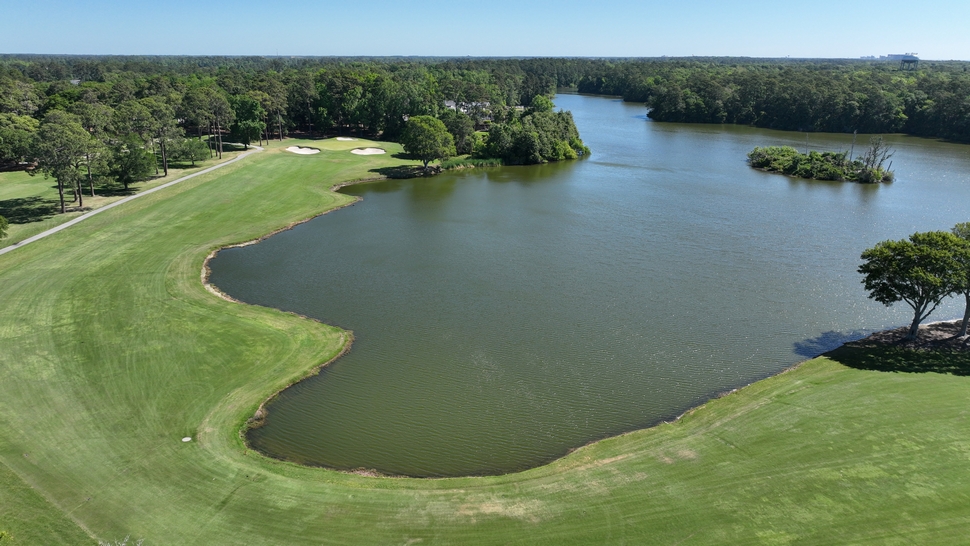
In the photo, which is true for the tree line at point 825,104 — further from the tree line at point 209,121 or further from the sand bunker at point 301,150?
the sand bunker at point 301,150

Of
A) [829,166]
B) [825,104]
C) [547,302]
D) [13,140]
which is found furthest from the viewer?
[825,104]

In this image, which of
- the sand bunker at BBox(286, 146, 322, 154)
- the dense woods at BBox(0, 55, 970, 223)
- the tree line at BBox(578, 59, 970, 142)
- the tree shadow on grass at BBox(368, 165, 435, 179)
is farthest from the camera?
the tree line at BBox(578, 59, 970, 142)

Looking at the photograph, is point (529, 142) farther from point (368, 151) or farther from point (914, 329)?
point (914, 329)

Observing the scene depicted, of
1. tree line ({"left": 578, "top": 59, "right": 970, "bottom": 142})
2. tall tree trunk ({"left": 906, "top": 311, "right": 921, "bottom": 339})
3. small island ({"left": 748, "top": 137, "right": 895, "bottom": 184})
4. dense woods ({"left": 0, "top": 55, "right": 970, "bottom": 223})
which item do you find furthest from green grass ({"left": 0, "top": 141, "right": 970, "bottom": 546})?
tree line ({"left": 578, "top": 59, "right": 970, "bottom": 142})

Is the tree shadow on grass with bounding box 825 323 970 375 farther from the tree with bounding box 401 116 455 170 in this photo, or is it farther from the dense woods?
the tree with bounding box 401 116 455 170

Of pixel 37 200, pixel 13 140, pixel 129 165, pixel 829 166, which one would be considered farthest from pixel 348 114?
pixel 829 166

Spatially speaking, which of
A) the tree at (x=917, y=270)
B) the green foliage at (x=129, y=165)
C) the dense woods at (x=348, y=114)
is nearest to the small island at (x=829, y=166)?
the dense woods at (x=348, y=114)
